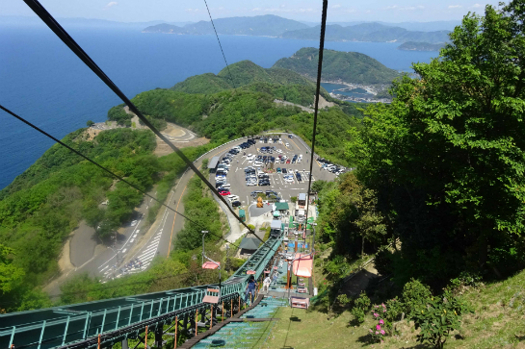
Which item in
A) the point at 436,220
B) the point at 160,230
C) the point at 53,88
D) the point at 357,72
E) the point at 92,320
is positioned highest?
the point at 357,72

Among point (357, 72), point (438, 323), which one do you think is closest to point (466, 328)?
point (438, 323)

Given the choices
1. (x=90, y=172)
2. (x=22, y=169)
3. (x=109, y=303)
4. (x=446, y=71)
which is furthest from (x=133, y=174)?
(x=446, y=71)

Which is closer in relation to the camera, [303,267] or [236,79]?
[303,267]

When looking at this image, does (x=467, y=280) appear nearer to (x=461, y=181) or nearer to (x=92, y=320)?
(x=461, y=181)

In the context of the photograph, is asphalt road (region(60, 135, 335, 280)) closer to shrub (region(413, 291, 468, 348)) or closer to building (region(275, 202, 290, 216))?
building (region(275, 202, 290, 216))

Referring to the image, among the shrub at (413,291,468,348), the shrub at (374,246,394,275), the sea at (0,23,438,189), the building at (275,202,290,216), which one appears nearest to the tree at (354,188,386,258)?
the shrub at (374,246,394,275)

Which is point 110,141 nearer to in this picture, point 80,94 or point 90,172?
point 90,172
